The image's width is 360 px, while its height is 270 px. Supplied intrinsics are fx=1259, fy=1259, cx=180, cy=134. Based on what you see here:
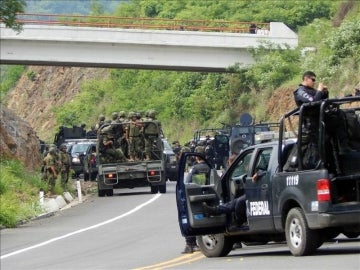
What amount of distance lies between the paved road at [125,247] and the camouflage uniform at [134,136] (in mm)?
3050

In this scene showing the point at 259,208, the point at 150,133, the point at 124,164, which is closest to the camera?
the point at 259,208

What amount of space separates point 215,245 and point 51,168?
20.1m

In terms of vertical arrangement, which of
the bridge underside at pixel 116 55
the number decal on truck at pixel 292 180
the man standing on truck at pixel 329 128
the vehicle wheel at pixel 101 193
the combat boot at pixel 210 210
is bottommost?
the combat boot at pixel 210 210

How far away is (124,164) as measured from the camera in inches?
1511

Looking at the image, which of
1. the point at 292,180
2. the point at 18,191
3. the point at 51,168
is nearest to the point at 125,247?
the point at 292,180

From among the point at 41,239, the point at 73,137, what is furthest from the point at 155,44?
the point at 41,239

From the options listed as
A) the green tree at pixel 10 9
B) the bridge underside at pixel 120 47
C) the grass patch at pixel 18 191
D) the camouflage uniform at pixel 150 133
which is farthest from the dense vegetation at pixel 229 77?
the green tree at pixel 10 9

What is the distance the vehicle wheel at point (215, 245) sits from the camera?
1795 centimetres

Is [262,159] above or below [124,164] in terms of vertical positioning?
below

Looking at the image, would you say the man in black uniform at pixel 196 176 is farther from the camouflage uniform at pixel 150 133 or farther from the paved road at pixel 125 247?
the camouflage uniform at pixel 150 133

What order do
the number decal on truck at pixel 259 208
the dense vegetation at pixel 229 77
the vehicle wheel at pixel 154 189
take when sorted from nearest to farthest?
the number decal on truck at pixel 259 208
the vehicle wheel at pixel 154 189
the dense vegetation at pixel 229 77

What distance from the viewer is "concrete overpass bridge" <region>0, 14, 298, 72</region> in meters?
62.4

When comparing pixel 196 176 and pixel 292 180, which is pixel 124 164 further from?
pixel 292 180

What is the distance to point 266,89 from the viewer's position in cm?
6681
